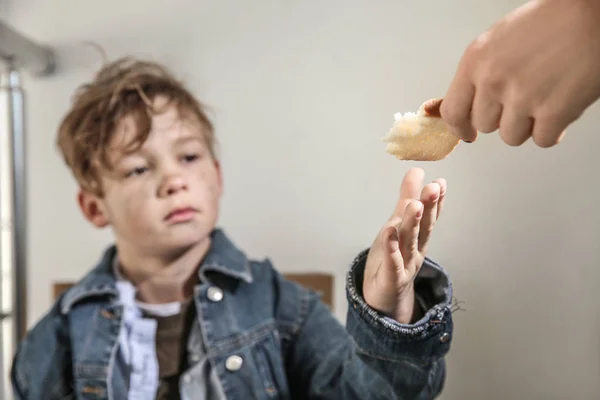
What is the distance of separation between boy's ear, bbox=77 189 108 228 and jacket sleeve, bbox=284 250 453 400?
0.29 metres

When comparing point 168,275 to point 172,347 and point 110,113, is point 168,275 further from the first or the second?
point 110,113

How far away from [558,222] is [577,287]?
0.15 feet

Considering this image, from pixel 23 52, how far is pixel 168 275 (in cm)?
35

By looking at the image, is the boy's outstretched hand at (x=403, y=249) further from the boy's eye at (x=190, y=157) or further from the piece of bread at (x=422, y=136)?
the boy's eye at (x=190, y=157)

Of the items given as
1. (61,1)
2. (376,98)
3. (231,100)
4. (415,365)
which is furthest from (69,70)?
(415,365)

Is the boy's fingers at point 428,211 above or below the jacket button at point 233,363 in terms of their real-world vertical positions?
above

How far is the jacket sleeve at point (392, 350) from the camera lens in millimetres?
333

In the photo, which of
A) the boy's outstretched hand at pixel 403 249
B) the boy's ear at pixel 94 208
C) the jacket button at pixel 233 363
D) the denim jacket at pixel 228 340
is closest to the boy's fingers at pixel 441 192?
the boy's outstretched hand at pixel 403 249

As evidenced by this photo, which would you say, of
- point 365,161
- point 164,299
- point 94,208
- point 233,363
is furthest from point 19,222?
point 365,161

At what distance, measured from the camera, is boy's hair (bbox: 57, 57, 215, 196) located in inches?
21.8

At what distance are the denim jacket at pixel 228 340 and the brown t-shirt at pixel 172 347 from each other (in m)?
0.02

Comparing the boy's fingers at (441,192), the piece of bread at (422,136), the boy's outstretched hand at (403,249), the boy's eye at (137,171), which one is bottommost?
the boy's outstretched hand at (403,249)

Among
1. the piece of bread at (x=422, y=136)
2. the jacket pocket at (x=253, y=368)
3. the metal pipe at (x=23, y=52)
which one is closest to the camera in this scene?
the piece of bread at (x=422, y=136)

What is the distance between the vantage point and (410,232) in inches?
11.6
